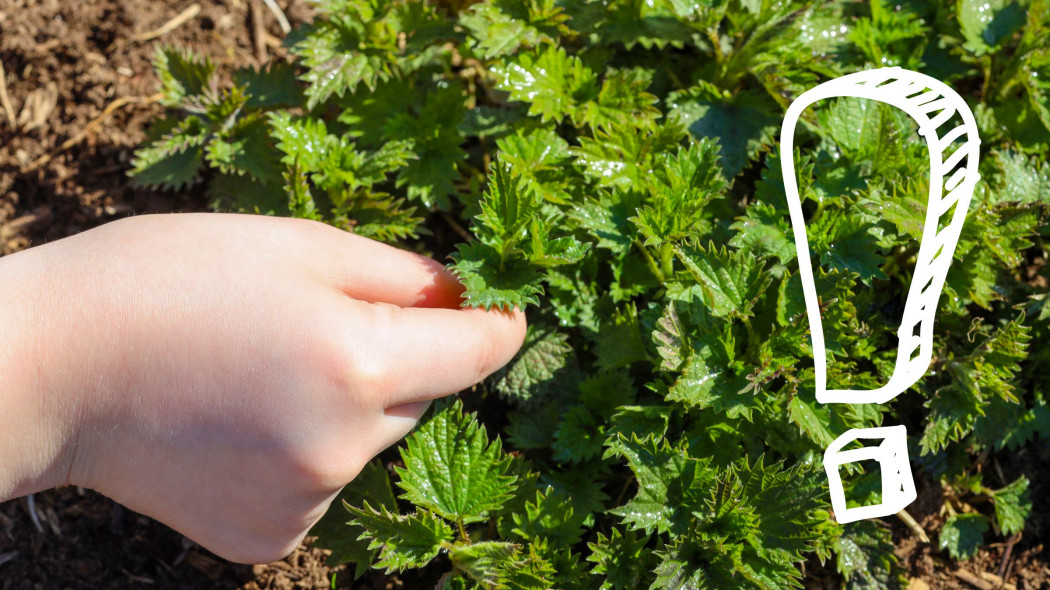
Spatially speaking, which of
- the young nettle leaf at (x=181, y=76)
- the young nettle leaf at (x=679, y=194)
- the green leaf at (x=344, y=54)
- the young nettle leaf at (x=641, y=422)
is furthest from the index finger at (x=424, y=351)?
the young nettle leaf at (x=181, y=76)

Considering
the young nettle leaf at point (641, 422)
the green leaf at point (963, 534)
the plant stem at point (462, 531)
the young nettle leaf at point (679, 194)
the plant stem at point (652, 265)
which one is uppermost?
the young nettle leaf at point (679, 194)

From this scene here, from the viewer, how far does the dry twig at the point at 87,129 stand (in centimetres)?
330

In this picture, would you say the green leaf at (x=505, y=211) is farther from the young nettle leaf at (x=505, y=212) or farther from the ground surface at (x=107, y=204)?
the ground surface at (x=107, y=204)

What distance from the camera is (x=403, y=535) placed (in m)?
2.26

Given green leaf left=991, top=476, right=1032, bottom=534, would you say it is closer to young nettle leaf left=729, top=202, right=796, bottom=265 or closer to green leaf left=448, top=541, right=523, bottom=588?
young nettle leaf left=729, top=202, right=796, bottom=265

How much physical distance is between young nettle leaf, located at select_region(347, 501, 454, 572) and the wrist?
28.3 inches

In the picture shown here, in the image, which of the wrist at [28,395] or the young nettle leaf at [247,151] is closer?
the wrist at [28,395]

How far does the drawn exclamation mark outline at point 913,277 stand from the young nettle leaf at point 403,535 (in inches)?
40.1

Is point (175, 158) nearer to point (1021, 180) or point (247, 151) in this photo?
point (247, 151)

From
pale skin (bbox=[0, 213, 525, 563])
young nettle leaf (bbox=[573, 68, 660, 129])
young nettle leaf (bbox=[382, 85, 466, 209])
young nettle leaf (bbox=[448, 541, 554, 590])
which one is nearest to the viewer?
pale skin (bbox=[0, 213, 525, 563])

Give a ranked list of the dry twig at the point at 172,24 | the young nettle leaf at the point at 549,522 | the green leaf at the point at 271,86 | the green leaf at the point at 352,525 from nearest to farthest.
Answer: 1. the young nettle leaf at the point at 549,522
2. the green leaf at the point at 352,525
3. the green leaf at the point at 271,86
4. the dry twig at the point at 172,24

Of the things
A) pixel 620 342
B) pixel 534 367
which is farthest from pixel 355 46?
pixel 620 342

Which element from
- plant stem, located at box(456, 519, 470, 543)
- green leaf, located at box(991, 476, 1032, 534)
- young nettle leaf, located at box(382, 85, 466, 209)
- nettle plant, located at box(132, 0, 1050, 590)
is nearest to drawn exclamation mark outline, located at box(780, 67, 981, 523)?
nettle plant, located at box(132, 0, 1050, 590)

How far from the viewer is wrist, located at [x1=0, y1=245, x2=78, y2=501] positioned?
1.88m
